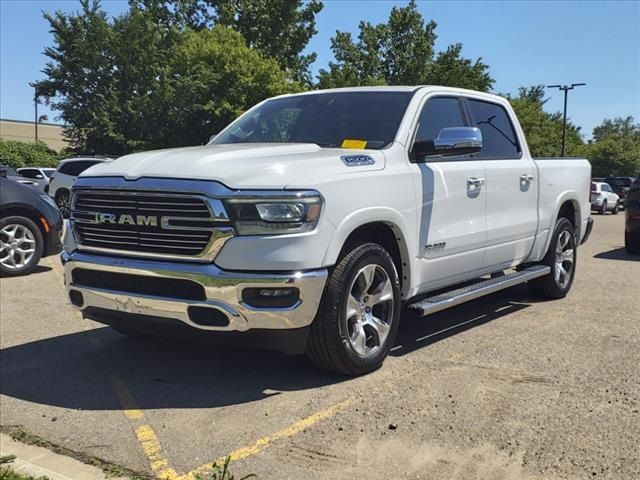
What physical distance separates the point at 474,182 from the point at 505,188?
638mm

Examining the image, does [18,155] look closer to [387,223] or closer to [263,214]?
[263,214]

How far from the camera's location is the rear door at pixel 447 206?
4.85 meters

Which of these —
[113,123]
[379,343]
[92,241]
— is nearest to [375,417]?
[379,343]

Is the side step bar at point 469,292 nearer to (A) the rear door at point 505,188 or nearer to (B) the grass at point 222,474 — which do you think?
(A) the rear door at point 505,188

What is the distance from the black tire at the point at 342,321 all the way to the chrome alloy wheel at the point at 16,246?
571 centimetres

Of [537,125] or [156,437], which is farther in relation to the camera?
[537,125]

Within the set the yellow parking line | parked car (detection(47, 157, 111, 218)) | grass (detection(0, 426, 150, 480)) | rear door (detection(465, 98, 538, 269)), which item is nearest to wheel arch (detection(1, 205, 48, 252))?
the yellow parking line

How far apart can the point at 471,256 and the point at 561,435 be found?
215cm

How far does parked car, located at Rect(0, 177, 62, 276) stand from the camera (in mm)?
8320

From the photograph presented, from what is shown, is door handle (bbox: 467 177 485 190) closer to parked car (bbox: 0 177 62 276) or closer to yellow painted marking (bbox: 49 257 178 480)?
yellow painted marking (bbox: 49 257 178 480)

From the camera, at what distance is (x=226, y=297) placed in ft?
12.3

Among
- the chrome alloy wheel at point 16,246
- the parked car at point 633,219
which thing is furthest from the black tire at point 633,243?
the chrome alloy wheel at point 16,246

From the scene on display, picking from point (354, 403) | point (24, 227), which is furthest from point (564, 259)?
point (24, 227)

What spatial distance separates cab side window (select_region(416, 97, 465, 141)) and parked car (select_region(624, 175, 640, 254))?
7.03 meters
